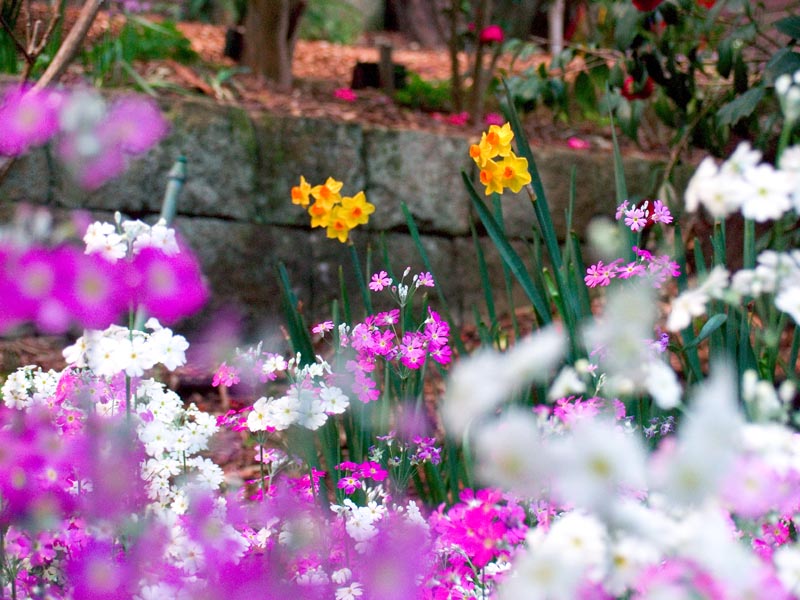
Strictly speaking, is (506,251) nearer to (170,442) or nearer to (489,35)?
(170,442)

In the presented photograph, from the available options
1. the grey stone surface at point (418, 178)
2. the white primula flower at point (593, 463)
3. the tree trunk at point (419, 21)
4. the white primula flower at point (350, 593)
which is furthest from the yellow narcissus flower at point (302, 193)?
the tree trunk at point (419, 21)

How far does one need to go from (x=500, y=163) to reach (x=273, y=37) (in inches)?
107

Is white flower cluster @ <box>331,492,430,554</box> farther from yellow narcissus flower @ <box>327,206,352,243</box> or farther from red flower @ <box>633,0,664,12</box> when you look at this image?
red flower @ <box>633,0,664,12</box>

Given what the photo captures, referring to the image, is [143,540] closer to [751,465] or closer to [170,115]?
[751,465]

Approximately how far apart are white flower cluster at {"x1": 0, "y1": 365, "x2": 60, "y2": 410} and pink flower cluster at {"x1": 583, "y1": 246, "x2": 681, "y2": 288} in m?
0.81

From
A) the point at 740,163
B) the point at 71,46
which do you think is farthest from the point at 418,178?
the point at 740,163

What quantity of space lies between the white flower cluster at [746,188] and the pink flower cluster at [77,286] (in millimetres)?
614

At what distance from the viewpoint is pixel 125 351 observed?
967 mm

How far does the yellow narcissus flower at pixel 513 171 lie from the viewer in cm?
145

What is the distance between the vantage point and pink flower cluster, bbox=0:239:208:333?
0.99 meters

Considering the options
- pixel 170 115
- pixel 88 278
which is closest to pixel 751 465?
pixel 88 278

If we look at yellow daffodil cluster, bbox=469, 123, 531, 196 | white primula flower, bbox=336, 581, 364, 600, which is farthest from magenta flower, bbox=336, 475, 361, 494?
yellow daffodil cluster, bbox=469, 123, 531, 196

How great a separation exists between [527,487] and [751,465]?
203mm

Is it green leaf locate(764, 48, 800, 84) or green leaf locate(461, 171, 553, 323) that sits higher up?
green leaf locate(764, 48, 800, 84)
